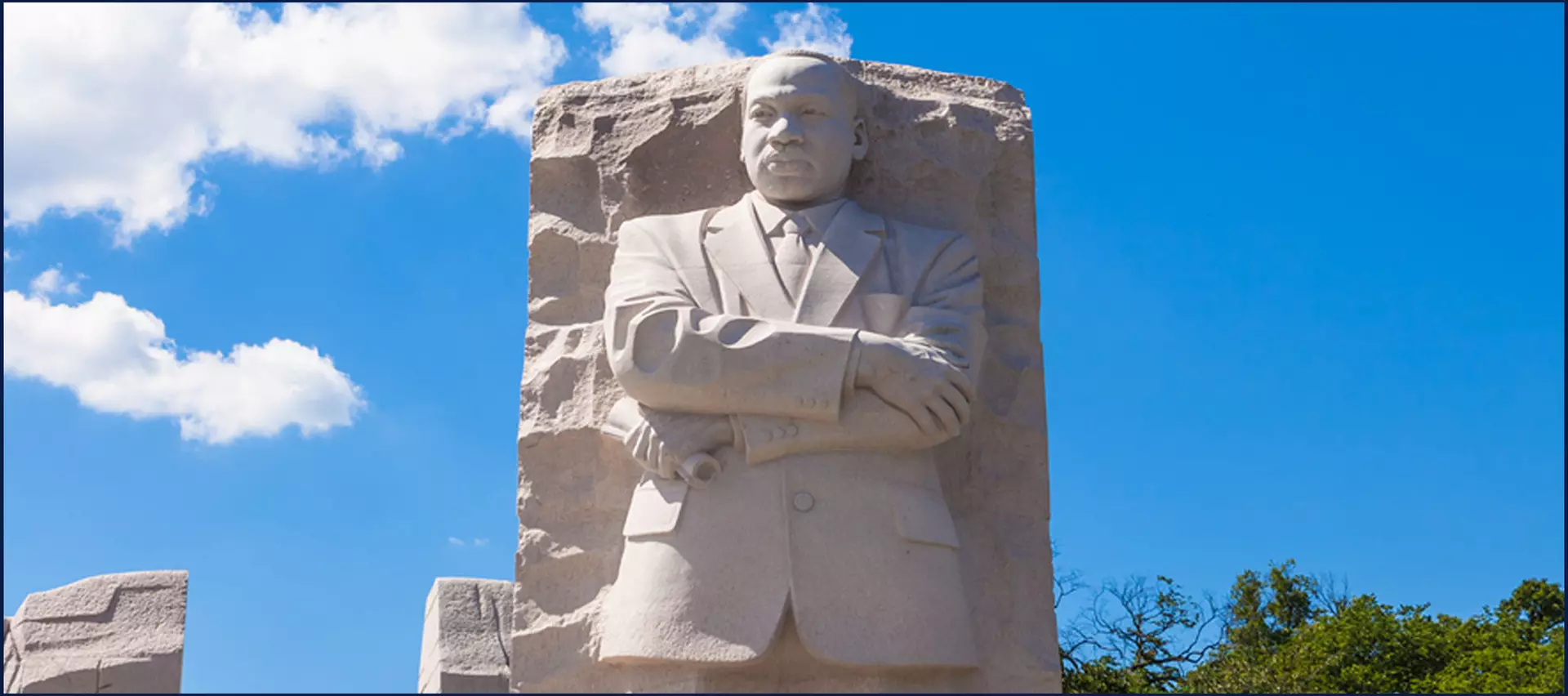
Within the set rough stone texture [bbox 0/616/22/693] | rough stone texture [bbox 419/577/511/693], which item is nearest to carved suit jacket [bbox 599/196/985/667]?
rough stone texture [bbox 419/577/511/693]

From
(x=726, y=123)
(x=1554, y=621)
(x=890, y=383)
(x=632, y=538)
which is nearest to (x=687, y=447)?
(x=632, y=538)

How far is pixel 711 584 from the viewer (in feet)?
18.3

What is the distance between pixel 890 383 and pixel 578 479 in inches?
51.6

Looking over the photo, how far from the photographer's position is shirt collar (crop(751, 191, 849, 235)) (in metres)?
6.28

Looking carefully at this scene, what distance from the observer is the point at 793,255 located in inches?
243

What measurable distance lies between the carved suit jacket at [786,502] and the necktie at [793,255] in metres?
0.05

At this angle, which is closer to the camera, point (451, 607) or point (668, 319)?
point (668, 319)

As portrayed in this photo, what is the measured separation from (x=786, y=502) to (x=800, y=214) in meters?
1.20

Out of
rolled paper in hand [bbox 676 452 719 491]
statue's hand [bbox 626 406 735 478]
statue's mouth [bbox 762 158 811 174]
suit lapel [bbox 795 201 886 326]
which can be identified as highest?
statue's mouth [bbox 762 158 811 174]

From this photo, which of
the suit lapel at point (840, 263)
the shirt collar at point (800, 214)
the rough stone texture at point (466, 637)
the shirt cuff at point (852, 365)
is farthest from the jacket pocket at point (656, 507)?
the rough stone texture at point (466, 637)

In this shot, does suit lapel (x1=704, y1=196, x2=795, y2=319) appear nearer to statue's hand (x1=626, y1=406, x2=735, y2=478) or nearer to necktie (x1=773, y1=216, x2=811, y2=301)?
necktie (x1=773, y1=216, x2=811, y2=301)

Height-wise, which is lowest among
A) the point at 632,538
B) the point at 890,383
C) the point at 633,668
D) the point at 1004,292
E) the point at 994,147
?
the point at 633,668

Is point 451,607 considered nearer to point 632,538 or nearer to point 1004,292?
point 632,538

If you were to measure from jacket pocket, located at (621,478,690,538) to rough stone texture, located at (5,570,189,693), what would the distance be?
2.12 meters
